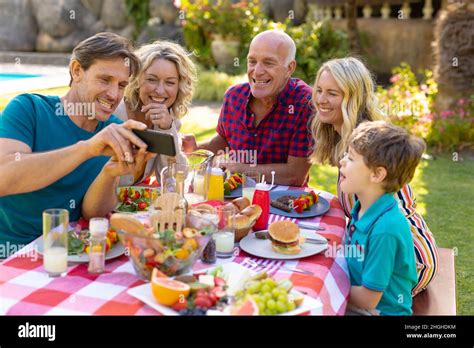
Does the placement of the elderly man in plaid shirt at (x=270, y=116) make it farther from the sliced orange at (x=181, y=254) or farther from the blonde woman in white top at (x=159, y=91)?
the sliced orange at (x=181, y=254)

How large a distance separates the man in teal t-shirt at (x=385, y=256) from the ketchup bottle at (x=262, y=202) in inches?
16.2

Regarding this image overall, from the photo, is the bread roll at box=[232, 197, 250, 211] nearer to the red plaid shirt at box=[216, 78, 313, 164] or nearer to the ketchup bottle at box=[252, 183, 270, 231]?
the ketchup bottle at box=[252, 183, 270, 231]

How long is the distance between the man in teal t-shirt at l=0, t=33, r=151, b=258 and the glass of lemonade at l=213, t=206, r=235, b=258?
0.43 metres

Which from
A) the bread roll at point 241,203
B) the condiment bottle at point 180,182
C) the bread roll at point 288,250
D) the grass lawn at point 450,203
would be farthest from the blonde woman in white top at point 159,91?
the grass lawn at point 450,203

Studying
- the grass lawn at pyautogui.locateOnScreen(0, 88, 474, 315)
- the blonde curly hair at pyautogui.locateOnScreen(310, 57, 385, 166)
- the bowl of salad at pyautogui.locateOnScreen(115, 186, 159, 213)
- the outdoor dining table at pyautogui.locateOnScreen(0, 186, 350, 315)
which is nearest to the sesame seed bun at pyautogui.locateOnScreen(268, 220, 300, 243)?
the outdoor dining table at pyautogui.locateOnScreen(0, 186, 350, 315)

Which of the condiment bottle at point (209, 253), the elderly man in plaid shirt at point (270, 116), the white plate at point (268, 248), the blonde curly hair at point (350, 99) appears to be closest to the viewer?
the condiment bottle at point (209, 253)

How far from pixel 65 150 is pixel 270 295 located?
113 cm

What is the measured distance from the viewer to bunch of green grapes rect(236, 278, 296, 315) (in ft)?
6.07

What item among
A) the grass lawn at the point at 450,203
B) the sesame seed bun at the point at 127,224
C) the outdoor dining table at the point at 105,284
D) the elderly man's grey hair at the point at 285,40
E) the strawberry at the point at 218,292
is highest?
the elderly man's grey hair at the point at 285,40

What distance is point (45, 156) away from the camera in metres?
2.47

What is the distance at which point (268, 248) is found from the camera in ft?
7.99

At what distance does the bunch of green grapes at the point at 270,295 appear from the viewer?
1.85 meters

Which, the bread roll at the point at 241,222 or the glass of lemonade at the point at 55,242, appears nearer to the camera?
the glass of lemonade at the point at 55,242

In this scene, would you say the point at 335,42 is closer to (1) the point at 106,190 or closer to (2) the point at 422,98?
(2) the point at 422,98
